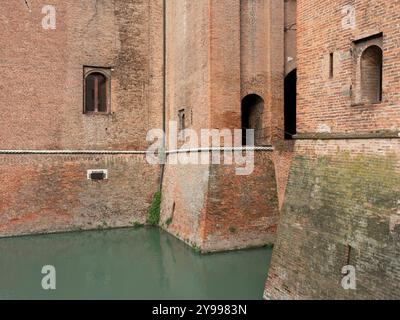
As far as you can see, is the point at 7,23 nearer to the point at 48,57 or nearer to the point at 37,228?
the point at 48,57

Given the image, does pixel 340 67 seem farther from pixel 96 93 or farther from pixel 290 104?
A: pixel 96 93

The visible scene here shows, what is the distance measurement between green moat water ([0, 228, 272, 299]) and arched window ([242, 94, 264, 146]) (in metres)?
3.23

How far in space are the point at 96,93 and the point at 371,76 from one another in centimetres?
987

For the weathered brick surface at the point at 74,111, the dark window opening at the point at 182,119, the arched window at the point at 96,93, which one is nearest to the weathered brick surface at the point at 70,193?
the weathered brick surface at the point at 74,111

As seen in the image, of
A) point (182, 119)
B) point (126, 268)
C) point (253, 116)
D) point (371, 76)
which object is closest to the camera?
point (371, 76)

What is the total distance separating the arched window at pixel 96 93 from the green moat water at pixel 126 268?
423cm

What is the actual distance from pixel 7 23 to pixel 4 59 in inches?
43.6

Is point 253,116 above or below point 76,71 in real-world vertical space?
below

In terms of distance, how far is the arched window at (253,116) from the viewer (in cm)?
1201

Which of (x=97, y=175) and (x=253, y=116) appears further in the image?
(x=97, y=175)

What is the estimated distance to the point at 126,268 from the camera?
32.2 feet

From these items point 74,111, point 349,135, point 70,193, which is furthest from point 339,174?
point 74,111

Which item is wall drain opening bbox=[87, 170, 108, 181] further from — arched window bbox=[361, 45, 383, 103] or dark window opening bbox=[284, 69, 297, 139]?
arched window bbox=[361, 45, 383, 103]

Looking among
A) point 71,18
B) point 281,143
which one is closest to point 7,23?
point 71,18
